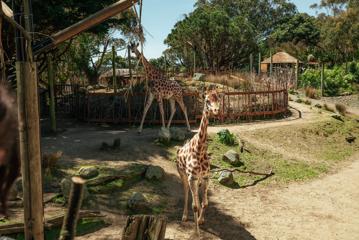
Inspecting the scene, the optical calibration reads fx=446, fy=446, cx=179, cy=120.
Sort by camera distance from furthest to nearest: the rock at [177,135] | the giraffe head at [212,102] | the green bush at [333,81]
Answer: the green bush at [333,81] < the rock at [177,135] < the giraffe head at [212,102]

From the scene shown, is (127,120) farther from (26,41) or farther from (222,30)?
(222,30)

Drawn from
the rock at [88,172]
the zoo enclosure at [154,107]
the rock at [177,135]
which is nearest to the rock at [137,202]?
the rock at [88,172]

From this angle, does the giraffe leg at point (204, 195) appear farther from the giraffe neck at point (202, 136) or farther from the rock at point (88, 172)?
the rock at point (88, 172)

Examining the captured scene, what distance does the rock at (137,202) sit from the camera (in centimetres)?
841

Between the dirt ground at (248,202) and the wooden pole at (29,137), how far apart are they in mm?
3910

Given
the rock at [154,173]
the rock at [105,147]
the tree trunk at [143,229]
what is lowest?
the rock at [154,173]

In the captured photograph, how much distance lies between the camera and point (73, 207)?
78.5 inches

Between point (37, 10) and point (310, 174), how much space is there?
27.7ft

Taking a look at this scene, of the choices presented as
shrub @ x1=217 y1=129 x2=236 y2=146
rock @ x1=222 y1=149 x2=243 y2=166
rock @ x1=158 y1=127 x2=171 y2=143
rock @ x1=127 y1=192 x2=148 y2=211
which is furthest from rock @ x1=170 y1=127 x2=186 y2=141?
rock @ x1=127 y1=192 x2=148 y2=211

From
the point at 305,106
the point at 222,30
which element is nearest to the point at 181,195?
the point at 305,106

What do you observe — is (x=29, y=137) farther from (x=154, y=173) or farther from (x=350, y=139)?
(x=350, y=139)

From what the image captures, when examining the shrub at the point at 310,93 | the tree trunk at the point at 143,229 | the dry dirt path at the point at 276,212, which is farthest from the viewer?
the shrub at the point at 310,93

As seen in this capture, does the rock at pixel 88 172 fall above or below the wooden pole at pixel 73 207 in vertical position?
below

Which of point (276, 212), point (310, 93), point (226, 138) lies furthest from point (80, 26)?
point (310, 93)
